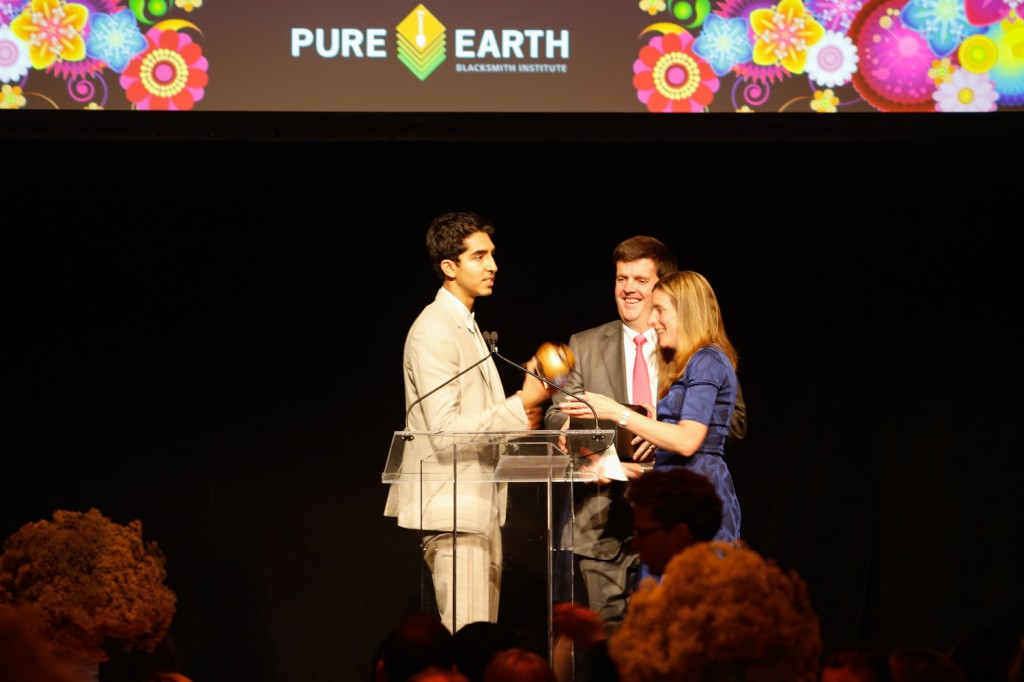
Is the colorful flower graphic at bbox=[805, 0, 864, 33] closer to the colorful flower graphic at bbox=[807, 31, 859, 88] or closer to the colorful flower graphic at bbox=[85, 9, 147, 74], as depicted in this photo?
the colorful flower graphic at bbox=[807, 31, 859, 88]

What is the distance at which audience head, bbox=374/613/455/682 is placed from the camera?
96.0 inches

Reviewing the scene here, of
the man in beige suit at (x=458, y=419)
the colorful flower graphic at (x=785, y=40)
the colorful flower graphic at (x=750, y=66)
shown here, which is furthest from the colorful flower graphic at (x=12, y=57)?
the colorful flower graphic at (x=785, y=40)

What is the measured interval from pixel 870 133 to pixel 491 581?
2505 millimetres

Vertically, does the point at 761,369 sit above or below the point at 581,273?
below

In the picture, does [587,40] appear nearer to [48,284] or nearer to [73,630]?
[48,284]

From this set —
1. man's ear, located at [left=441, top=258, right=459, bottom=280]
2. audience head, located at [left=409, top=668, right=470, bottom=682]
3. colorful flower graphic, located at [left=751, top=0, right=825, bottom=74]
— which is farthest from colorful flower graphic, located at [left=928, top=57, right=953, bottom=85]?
audience head, located at [left=409, top=668, right=470, bottom=682]

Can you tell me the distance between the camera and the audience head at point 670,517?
265 centimetres

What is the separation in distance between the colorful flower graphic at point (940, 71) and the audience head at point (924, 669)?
107 inches

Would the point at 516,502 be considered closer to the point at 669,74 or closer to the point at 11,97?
the point at 669,74

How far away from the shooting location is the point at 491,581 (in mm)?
3055

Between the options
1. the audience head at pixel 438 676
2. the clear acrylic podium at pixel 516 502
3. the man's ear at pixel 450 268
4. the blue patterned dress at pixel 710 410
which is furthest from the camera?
the man's ear at pixel 450 268

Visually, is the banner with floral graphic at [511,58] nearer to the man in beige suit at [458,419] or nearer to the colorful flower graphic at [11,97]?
the colorful flower graphic at [11,97]

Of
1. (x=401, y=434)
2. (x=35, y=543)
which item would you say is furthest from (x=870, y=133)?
(x=35, y=543)

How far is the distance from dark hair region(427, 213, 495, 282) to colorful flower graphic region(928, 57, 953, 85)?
5.96 feet
